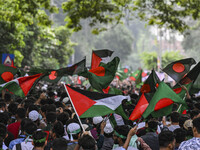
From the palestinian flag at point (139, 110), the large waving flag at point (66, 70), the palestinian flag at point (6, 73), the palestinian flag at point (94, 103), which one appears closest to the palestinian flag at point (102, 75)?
the large waving flag at point (66, 70)

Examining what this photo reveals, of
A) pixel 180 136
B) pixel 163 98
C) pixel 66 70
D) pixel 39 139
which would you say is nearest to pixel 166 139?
pixel 180 136

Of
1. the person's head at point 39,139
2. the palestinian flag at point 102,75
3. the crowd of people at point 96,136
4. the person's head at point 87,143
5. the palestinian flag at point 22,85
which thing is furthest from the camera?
the palestinian flag at point 22,85

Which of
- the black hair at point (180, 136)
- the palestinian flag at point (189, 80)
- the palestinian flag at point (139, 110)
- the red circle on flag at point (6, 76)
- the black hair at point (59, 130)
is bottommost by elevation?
the red circle on flag at point (6, 76)

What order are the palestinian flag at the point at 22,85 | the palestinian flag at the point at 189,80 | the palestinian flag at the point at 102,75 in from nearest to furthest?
1. the palestinian flag at the point at 102,75
2. the palestinian flag at the point at 22,85
3. the palestinian flag at the point at 189,80

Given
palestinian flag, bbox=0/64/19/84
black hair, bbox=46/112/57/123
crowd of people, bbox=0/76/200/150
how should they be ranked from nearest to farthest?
crowd of people, bbox=0/76/200/150 → black hair, bbox=46/112/57/123 → palestinian flag, bbox=0/64/19/84

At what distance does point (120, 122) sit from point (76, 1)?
9.12m

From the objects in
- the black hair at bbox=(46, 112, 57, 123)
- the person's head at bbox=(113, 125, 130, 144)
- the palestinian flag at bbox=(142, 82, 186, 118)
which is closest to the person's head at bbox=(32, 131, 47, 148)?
the person's head at bbox=(113, 125, 130, 144)

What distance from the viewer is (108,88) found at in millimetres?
8930

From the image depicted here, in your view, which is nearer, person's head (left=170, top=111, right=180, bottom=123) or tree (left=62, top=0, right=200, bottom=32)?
person's head (left=170, top=111, right=180, bottom=123)

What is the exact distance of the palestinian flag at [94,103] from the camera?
5.53 m

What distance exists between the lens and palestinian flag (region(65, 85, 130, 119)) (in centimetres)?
553

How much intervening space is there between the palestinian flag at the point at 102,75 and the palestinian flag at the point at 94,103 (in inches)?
74.2

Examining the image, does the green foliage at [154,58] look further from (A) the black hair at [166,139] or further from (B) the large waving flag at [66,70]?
(A) the black hair at [166,139]

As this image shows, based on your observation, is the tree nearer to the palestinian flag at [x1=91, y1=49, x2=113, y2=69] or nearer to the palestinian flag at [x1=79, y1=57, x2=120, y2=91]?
the palestinian flag at [x1=91, y1=49, x2=113, y2=69]
